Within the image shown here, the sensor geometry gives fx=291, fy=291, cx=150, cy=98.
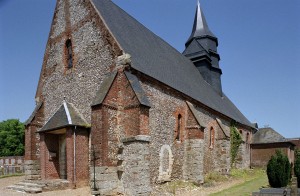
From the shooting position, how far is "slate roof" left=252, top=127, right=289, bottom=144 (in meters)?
32.9

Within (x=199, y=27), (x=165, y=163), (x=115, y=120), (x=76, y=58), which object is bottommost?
(x=165, y=163)

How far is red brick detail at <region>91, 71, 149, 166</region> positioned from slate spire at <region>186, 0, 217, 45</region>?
19.0m

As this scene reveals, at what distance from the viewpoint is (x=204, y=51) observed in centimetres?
2892

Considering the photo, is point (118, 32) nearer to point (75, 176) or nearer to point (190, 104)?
point (190, 104)

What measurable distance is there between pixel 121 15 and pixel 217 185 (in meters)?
12.7

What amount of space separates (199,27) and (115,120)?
21.5 metres

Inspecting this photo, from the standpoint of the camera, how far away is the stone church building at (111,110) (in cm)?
1322

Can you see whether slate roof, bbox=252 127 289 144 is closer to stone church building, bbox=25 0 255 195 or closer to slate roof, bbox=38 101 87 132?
stone church building, bbox=25 0 255 195

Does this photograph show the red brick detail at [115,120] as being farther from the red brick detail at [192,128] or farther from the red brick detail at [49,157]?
the red brick detail at [192,128]

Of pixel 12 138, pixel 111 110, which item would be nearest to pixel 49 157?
pixel 111 110

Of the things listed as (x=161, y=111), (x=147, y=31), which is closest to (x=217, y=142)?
(x=161, y=111)

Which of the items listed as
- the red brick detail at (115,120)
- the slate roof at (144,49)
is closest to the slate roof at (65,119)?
the red brick detail at (115,120)

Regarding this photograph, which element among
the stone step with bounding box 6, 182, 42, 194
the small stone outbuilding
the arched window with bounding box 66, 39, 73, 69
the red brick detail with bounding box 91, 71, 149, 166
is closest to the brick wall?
the stone step with bounding box 6, 182, 42, 194

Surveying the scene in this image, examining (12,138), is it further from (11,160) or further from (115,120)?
(115,120)
